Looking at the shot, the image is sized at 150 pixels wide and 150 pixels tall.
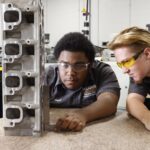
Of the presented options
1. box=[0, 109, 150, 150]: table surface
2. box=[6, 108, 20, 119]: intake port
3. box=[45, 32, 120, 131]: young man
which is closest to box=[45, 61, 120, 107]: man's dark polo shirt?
box=[45, 32, 120, 131]: young man

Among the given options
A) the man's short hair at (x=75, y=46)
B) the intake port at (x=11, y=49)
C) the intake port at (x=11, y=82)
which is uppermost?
the intake port at (x=11, y=49)

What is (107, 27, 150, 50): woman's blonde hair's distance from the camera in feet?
3.44

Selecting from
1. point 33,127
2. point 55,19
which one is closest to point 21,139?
point 33,127

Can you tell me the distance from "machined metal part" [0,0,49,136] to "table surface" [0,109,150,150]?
0.16ft

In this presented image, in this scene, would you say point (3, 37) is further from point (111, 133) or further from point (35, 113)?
point (111, 133)

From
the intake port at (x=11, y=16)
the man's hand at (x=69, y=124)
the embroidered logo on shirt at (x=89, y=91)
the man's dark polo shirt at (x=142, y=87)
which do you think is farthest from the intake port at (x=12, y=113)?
the man's dark polo shirt at (x=142, y=87)

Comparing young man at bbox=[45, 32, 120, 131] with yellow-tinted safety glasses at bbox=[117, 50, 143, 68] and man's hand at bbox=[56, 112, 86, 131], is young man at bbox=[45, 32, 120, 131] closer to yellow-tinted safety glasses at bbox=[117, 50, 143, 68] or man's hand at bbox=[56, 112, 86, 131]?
yellow-tinted safety glasses at bbox=[117, 50, 143, 68]

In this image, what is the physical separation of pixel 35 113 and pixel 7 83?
0.11 meters

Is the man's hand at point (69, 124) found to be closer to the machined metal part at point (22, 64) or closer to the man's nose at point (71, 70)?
the machined metal part at point (22, 64)

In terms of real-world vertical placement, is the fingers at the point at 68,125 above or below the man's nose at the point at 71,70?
below

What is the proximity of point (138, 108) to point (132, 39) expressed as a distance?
0.27m

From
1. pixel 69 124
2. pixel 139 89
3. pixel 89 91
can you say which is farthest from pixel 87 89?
pixel 69 124

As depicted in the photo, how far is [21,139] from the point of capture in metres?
0.72

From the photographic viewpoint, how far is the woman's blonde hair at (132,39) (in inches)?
41.3
